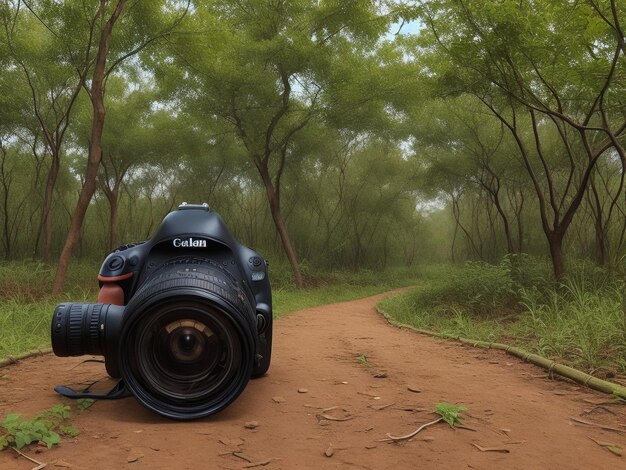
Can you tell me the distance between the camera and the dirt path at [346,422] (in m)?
1.71

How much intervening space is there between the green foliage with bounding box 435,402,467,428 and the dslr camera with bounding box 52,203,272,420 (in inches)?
33.4

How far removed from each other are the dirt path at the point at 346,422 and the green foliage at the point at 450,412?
0.04m

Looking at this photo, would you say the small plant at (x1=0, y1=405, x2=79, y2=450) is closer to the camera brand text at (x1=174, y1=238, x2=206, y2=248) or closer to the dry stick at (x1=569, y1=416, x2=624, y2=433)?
the camera brand text at (x1=174, y1=238, x2=206, y2=248)

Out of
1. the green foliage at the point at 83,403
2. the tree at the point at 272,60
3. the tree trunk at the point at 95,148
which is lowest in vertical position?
the green foliage at the point at 83,403

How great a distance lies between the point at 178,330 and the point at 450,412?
1236mm

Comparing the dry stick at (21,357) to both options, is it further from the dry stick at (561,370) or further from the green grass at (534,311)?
the green grass at (534,311)

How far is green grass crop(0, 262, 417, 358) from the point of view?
4621 mm

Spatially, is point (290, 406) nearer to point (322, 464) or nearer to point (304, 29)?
point (322, 464)

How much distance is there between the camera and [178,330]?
2043mm

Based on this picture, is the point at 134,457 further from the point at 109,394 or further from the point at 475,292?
the point at 475,292

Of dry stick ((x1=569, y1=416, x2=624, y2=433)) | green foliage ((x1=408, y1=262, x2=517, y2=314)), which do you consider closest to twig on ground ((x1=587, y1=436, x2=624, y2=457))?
dry stick ((x1=569, y1=416, x2=624, y2=433))

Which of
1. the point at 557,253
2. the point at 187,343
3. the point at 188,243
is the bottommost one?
the point at 187,343

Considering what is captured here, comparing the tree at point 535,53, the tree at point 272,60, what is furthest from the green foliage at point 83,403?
the tree at point 272,60

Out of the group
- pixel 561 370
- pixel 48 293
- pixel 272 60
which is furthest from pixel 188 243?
pixel 272 60
